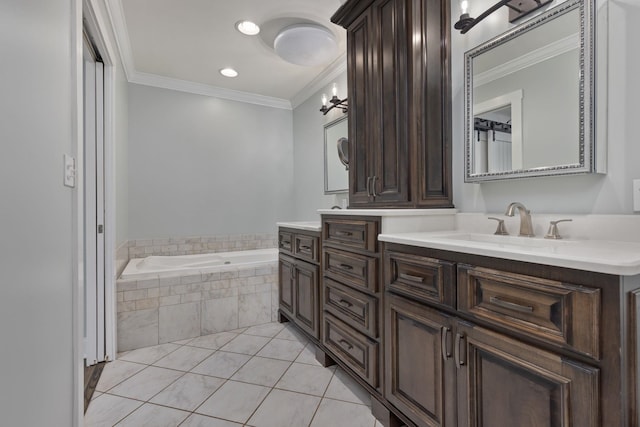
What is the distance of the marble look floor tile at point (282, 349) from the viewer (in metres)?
2.18

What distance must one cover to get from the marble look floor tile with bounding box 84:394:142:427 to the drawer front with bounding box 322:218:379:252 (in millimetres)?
1418

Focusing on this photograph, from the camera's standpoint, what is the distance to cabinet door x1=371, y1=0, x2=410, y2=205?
1657 mm

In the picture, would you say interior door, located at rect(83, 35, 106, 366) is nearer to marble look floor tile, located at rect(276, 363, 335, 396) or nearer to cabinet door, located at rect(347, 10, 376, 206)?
marble look floor tile, located at rect(276, 363, 335, 396)

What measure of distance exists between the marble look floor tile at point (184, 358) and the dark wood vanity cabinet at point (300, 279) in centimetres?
71

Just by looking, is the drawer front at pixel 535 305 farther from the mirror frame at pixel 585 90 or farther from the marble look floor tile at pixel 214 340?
the marble look floor tile at pixel 214 340

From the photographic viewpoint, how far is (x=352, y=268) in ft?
5.59

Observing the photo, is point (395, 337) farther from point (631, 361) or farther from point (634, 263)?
point (634, 263)

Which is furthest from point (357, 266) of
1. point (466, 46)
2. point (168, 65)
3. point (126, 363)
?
point (168, 65)

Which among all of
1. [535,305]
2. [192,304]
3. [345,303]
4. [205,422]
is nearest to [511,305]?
[535,305]

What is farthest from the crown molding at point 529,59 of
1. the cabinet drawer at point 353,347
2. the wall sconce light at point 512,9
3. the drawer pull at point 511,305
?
the cabinet drawer at point 353,347

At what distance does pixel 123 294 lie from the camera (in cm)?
226

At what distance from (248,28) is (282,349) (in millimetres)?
2518

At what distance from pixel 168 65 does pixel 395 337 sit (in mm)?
3240

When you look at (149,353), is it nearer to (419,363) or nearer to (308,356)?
(308,356)
